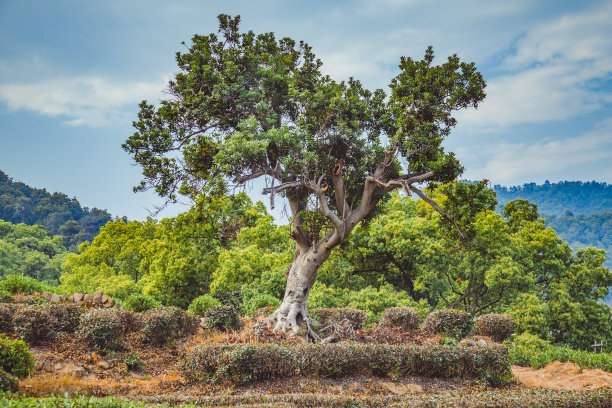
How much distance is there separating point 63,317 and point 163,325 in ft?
7.71

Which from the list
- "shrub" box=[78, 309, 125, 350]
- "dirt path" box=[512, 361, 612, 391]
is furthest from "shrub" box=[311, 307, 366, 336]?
"shrub" box=[78, 309, 125, 350]

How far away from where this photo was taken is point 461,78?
39.1 feet

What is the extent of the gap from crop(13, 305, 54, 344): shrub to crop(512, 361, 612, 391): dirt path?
1097 cm

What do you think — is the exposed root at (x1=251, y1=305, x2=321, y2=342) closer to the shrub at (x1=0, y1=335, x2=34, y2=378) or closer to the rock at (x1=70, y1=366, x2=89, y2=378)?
the rock at (x1=70, y1=366, x2=89, y2=378)

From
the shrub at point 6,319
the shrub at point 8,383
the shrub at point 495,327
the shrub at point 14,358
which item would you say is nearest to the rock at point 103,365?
the shrub at point 14,358

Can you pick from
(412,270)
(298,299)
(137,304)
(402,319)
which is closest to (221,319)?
(298,299)

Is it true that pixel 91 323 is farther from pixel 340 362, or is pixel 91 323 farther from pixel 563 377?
pixel 563 377

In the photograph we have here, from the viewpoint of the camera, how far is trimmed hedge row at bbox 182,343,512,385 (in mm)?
8109

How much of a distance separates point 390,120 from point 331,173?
2523 mm

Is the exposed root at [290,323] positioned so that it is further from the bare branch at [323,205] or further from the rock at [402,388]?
the rock at [402,388]

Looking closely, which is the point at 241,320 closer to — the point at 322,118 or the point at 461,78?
the point at 322,118

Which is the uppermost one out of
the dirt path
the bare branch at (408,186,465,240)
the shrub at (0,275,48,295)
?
the bare branch at (408,186,465,240)

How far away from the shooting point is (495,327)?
12.6 metres

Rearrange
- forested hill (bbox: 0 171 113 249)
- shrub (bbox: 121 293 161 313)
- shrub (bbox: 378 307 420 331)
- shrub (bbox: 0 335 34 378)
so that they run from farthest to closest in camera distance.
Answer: forested hill (bbox: 0 171 113 249), shrub (bbox: 378 307 420 331), shrub (bbox: 121 293 161 313), shrub (bbox: 0 335 34 378)
